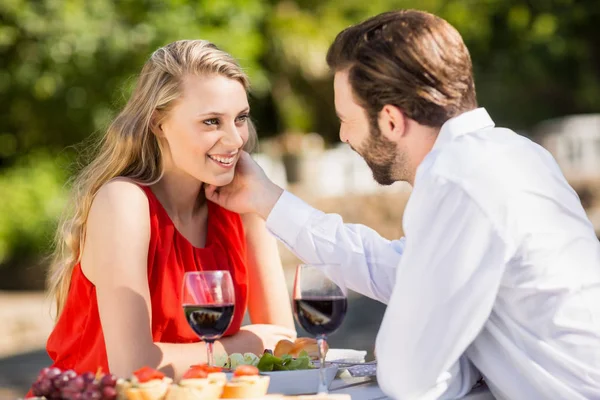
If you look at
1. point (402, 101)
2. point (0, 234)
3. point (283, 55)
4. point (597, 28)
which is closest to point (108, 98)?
point (0, 234)

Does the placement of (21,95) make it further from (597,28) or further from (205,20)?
(597,28)

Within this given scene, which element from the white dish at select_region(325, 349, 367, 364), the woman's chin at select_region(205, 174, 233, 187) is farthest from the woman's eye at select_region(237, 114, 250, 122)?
the white dish at select_region(325, 349, 367, 364)

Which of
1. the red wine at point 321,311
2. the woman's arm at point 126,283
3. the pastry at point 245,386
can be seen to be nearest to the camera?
the pastry at point 245,386

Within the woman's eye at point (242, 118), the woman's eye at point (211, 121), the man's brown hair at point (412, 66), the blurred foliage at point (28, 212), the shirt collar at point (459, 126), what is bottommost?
the blurred foliage at point (28, 212)

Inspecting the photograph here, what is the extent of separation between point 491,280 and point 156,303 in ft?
4.20

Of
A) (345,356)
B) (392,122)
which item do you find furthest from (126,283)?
(392,122)

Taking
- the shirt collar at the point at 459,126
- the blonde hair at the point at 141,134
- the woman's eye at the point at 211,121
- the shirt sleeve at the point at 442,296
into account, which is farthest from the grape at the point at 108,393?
the woman's eye at the point at 211,121

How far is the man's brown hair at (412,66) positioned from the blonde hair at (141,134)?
77 cm

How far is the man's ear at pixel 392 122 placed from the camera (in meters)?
2.76

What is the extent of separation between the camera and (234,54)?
13.4 m

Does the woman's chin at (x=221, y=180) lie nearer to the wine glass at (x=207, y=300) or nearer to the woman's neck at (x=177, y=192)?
the woman's neck at (x=177, y=192)

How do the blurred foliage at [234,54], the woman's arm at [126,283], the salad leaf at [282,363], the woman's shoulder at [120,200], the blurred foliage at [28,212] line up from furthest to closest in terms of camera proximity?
1. the blurred foliage at [234,54]
2. the blurred foliage at [28,212]
3. the woman's shoulder at [120,200]
4. the woman's arm at [126,283]
5. the salad leaf at [282,363]

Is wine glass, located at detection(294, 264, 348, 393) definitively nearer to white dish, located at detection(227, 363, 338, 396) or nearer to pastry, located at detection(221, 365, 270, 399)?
white dish, located at detection(227, 363, 338, 396)

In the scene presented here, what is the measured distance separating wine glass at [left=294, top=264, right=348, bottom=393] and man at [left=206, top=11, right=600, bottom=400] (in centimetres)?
17
